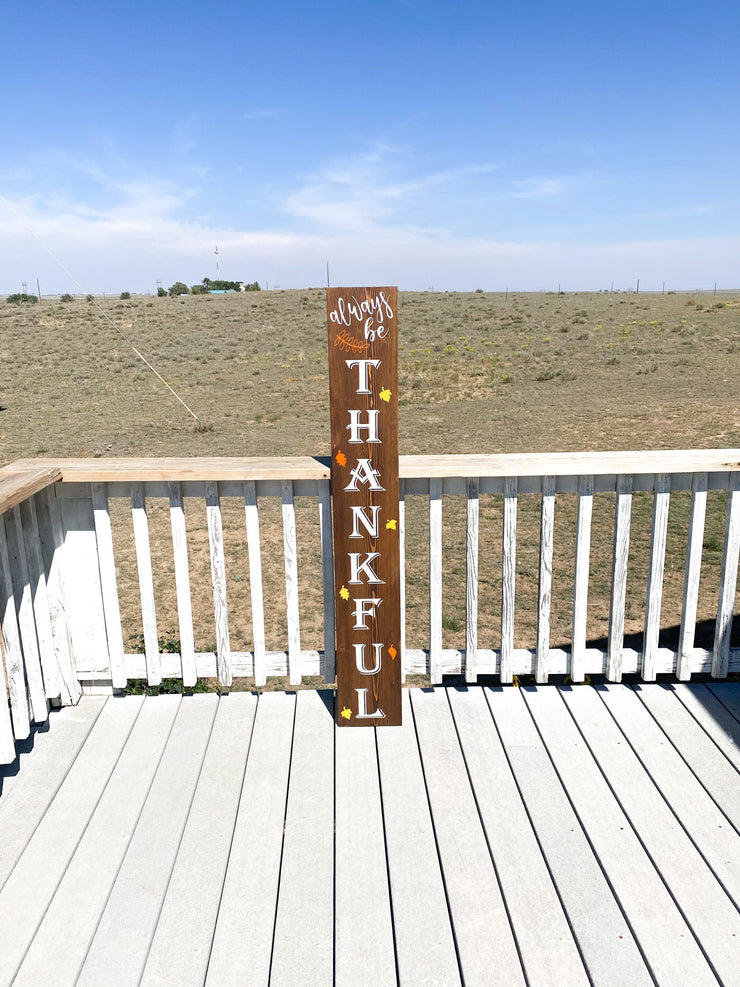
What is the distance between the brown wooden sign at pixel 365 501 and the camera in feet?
8.63

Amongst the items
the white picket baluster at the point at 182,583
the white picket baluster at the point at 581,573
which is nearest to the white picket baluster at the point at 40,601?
the white picket baluster at the point at 182,583

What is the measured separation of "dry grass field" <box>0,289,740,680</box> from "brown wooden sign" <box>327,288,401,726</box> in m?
2.08

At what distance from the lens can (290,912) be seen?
6.58ft

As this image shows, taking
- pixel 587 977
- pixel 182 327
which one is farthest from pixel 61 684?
pixel 182 327

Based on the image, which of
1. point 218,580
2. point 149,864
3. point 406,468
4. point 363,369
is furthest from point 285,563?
point 149,864

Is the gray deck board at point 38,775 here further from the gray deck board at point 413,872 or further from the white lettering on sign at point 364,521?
the white lettering on sign at point 364,521

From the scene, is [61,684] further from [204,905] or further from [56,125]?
[56,125]

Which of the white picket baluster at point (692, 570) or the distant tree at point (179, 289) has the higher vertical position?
the distant tree at point (179, 289)

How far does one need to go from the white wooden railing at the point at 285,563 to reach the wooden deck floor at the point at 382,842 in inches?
5.4

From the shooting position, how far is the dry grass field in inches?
236

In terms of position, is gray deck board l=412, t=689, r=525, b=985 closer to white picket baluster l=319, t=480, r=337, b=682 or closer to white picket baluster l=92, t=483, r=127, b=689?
white picket baluster l=319, t=480, r=337, b=682

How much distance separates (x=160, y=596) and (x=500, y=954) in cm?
451

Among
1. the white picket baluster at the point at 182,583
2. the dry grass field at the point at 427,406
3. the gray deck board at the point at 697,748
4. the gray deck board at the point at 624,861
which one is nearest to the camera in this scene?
the gray deck board at the point at 624,861

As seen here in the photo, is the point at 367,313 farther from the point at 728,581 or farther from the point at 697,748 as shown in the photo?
the point at 697,748
